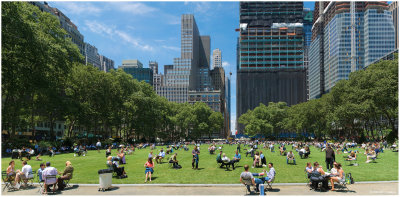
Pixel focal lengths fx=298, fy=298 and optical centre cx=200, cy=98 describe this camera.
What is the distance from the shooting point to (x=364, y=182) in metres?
14.6

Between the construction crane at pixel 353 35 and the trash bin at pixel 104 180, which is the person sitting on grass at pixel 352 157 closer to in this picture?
the trash bin at pixel 104 180

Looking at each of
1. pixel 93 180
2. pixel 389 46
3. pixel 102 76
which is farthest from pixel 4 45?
pixel 389 46

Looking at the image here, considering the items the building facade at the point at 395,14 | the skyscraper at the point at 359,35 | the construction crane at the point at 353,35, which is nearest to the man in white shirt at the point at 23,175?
the skyscraper at the point at 359,35

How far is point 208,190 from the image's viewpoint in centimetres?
1337

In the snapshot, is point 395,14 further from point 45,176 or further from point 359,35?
point 45,176

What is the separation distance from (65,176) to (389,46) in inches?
7722

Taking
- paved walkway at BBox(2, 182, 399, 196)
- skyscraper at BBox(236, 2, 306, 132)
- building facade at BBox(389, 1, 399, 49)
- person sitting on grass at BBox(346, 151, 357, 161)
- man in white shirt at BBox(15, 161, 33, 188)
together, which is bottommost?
paved walkway at BBox(2, 182, 399, 196)

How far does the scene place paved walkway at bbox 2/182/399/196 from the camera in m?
12.8

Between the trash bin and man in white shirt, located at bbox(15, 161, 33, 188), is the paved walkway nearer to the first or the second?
the trash bin

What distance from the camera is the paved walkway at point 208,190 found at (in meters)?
12.8

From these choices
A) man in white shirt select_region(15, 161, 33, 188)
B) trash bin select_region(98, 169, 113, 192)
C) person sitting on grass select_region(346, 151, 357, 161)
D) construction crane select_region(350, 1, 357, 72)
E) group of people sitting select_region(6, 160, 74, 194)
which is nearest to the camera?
group of people sitting select_region(6, 160, 74, 194)

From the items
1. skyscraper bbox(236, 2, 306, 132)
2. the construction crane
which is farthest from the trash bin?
the construction crane

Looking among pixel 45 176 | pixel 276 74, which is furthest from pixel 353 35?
pixel 45 176

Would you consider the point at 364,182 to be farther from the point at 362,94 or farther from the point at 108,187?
the point at 362,94
